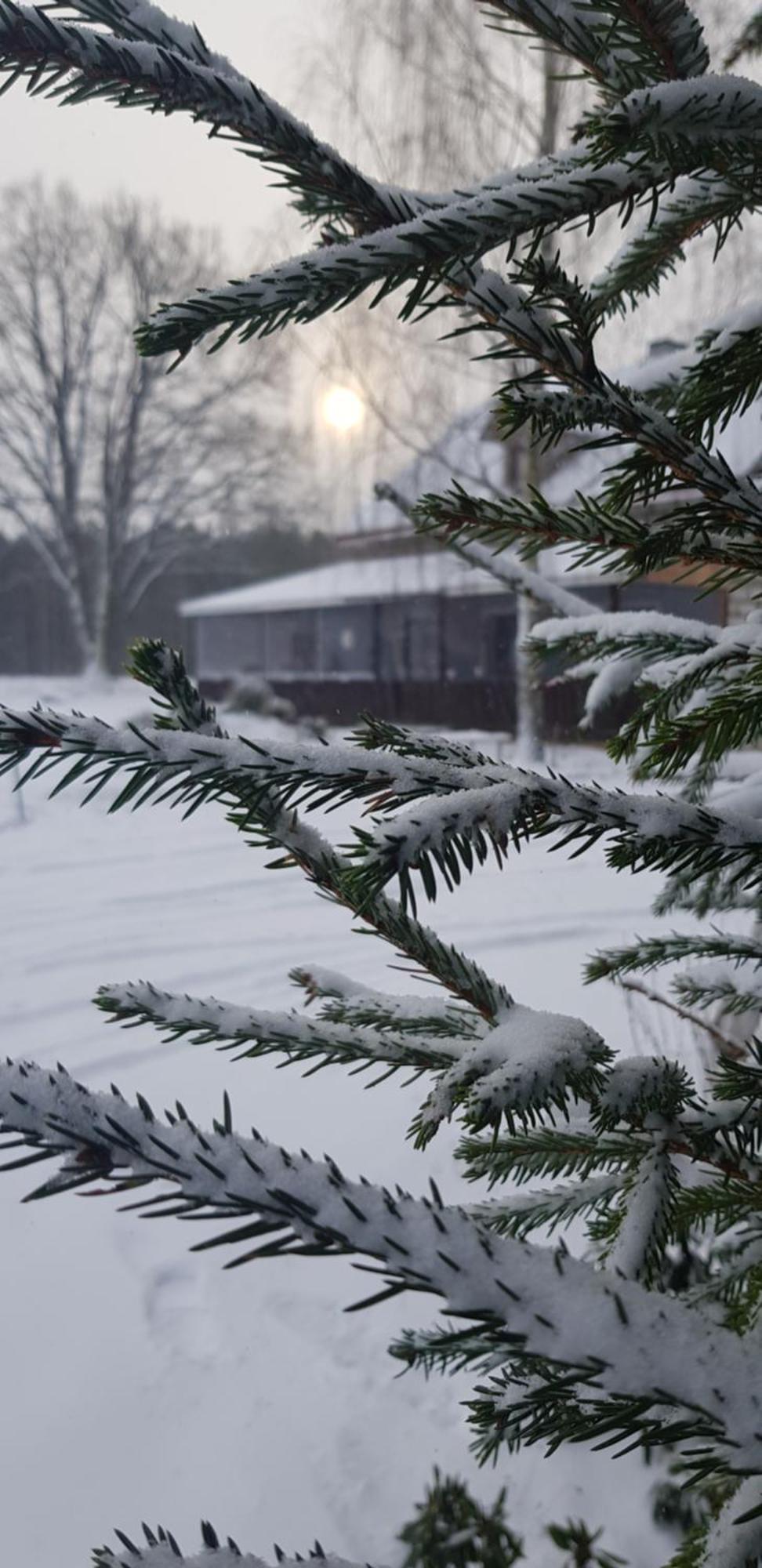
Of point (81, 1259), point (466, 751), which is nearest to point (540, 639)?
point (466, 751)

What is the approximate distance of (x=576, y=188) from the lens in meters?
0.59

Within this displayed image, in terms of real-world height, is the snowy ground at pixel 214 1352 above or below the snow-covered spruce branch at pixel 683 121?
below

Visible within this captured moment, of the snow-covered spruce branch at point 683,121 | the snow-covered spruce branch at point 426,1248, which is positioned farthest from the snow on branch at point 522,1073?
the snow-covered spruce branch at point 683,121

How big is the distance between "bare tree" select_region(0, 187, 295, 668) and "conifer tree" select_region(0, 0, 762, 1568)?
7576 mm

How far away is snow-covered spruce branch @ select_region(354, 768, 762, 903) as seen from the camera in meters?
0.53

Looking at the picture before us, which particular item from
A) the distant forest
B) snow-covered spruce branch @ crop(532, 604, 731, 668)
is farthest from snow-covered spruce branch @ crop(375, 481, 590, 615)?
the distant forest

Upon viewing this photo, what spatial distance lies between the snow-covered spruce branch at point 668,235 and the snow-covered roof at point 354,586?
10.9 meters

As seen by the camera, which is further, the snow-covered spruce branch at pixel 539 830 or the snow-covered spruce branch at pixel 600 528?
the snow-covered spruce branch at pixel 600 528

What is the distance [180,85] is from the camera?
0.58m

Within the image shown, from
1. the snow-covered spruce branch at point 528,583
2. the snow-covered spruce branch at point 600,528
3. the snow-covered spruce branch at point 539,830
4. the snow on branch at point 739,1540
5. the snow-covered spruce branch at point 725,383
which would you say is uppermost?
the snow-covered spruce branch at point 725,383

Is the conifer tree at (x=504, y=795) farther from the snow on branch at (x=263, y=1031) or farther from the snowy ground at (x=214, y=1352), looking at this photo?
the snowy ground at (x=214, y=1352)

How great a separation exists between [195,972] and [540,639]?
3.30 m

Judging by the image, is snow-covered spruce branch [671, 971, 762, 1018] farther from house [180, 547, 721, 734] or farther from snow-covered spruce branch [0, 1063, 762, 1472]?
house [180, 547, 721, 734]

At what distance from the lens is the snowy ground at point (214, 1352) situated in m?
1.95
